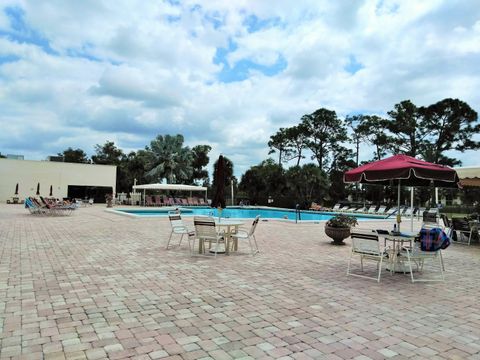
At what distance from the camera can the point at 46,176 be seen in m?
31.8

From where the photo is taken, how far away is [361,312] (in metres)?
3.92

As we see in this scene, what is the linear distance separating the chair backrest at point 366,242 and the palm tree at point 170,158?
32.8 metres

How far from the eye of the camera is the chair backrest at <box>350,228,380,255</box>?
5.27m

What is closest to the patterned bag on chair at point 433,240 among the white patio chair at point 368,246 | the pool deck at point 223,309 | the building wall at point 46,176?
the pool deck at point 223,309

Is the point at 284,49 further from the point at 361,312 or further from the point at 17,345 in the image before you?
the point at 17,345

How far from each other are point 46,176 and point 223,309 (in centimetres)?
3270

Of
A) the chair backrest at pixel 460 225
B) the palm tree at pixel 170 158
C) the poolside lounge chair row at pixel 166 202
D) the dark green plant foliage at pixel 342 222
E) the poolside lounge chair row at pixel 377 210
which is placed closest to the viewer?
the dark green plant foliage at pixel 342 222

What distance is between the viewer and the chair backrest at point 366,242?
207 inches

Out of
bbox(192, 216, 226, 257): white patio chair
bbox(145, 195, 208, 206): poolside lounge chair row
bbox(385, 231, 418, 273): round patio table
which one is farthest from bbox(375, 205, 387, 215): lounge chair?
bbox(192, 216, 226, 257): white patio chair

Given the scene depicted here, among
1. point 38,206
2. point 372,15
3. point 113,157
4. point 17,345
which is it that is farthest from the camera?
point 113,157

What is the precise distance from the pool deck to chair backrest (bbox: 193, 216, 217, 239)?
0.48 metres

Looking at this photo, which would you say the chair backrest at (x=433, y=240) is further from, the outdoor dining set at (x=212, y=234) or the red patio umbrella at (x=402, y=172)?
the outdoor dining set at (x=212, y=234)

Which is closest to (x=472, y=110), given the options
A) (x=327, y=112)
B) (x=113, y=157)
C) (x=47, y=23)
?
(x=327, y=112)

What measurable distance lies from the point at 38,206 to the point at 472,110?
33.5 meters
